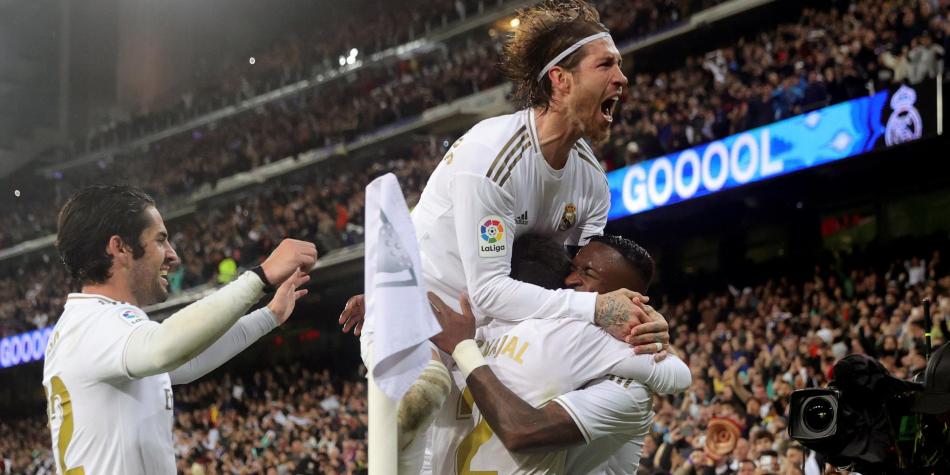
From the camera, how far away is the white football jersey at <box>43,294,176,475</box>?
11.6 ft

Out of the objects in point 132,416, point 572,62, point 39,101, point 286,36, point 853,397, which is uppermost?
point 286,36

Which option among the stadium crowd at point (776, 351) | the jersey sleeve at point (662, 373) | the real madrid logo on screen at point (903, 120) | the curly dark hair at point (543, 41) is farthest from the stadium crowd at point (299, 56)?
the jersey sleeve at point (662, 373)

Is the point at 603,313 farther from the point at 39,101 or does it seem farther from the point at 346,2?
the point at 39,101

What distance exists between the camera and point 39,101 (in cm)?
3809

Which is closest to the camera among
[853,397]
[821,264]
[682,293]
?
[853,397]

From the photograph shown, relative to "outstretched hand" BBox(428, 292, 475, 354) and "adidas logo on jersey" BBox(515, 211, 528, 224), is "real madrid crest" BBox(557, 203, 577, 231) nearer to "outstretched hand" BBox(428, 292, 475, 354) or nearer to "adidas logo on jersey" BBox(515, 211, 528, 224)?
"adidas logo on jersey" BBox(515, 211, 528, 224)

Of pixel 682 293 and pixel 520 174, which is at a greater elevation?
pixel 682 293

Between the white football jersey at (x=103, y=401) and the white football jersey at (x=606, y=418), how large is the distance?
4.54 feet

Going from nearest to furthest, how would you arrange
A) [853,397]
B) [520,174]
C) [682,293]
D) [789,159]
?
[520,174] < [853,397] < [789,159] < [682,293]

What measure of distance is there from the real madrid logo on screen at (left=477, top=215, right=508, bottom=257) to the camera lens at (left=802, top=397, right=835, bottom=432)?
5.06 ft

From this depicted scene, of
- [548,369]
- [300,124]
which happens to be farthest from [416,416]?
[300,124]

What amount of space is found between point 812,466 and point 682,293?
10509 mm

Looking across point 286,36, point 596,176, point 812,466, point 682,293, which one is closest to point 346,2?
point 286,36

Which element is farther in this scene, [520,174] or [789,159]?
[789,159]
